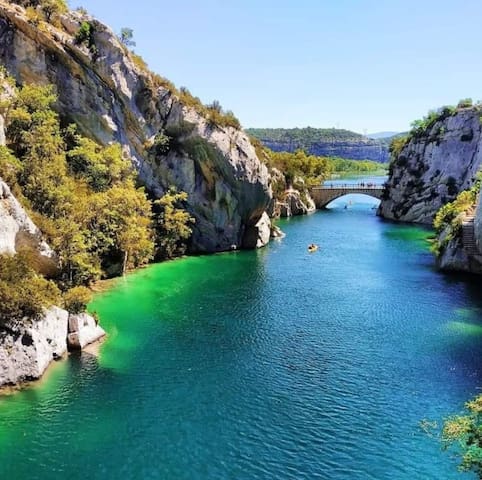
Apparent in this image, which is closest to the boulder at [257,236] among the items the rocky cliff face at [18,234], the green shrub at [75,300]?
the rocky cliff face at [18,234]

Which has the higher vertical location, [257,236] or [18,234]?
[18,234]

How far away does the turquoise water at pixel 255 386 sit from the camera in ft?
58.8

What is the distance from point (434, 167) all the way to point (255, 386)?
76215mm

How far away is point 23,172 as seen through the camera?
3400 centimetres

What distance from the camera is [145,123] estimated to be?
50.5m

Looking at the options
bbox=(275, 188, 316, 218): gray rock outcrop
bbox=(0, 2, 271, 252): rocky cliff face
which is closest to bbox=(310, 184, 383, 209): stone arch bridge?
bbox=(275, 188, 316, 218): gray rock outcrop

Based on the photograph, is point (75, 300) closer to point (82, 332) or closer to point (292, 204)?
point (82, 332)

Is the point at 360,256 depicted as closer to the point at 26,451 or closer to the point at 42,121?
the point at 42,121

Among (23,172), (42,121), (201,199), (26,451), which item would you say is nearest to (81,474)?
(26,451)

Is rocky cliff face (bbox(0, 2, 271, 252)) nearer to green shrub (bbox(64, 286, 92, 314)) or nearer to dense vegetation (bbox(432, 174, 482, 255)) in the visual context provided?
dense vegetation (bbox(432, 174, 482, 255))

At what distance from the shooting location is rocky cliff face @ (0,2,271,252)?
43.3 meters

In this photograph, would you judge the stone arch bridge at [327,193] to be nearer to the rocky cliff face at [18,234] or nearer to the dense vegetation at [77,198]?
the dense vegetation at [77,198]

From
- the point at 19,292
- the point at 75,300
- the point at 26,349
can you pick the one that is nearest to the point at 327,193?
A: the point at 75,300

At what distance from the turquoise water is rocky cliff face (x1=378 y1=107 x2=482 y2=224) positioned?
46.2 m
